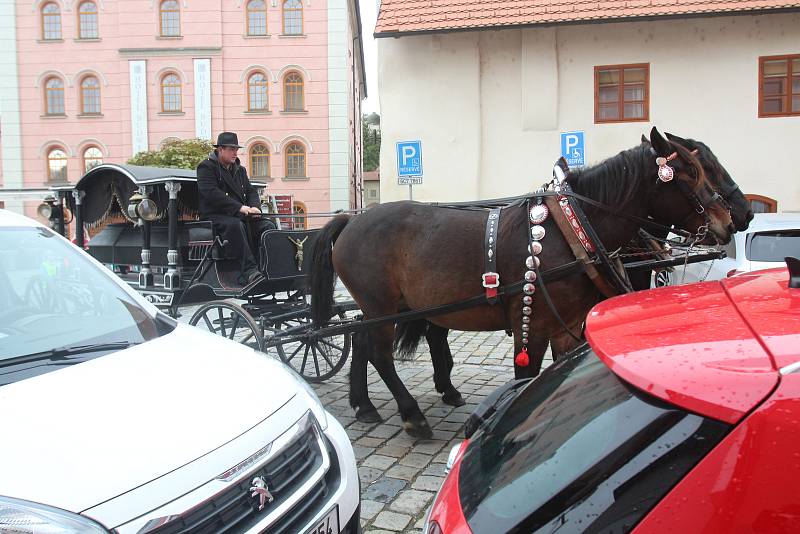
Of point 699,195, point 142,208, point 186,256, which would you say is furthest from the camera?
point 186,256

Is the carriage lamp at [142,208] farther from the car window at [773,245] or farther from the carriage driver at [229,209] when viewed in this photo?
the car window at [773,245]

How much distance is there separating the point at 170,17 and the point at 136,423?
Answer: 3180cm

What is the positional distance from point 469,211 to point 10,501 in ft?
10.8

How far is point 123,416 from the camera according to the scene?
6.00 ft

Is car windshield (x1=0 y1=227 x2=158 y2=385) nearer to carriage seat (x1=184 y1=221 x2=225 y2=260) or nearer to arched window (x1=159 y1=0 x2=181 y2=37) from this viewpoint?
carriage seat (x1=184 y1=221 x2=225 y2=260)

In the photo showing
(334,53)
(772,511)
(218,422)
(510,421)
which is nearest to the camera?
(772,511)

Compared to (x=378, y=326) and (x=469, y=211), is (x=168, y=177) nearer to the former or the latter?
(x=378, y=326)

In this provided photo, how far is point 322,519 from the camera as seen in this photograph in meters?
2.05

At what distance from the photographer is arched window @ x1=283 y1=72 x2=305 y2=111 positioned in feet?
95.1

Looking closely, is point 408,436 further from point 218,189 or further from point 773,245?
point 773,245

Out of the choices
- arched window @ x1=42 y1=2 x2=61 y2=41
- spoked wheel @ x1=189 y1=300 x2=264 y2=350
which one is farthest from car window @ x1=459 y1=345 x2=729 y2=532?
arched window @ x1=42 y1=2 x2=61 y2=41

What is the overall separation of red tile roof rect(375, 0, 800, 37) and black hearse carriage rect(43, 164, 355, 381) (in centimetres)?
856

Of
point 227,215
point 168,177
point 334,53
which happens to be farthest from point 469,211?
point 334,53

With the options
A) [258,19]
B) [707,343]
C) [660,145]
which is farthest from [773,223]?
[258,19]
